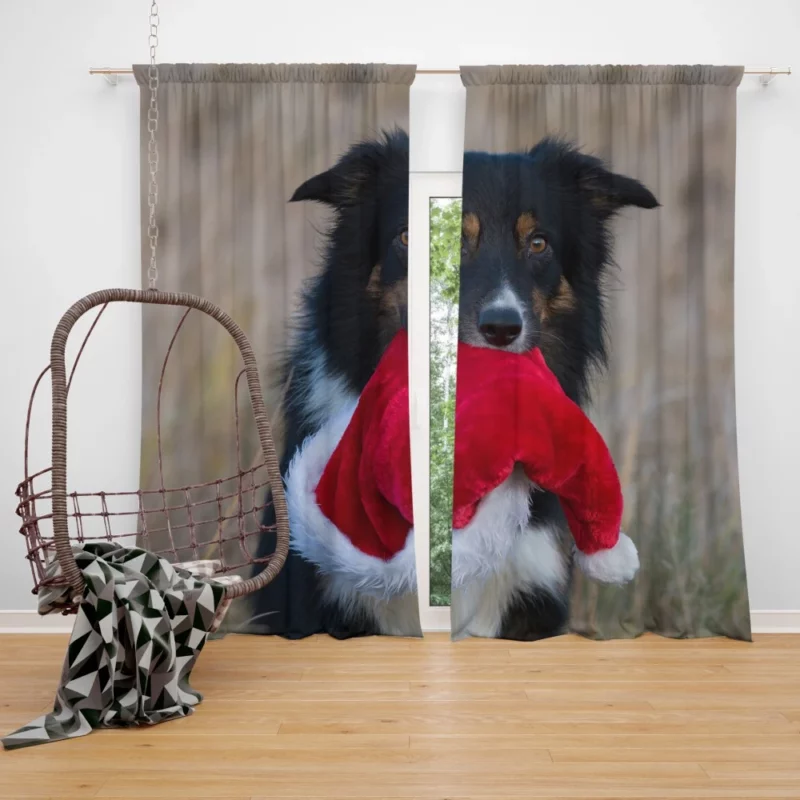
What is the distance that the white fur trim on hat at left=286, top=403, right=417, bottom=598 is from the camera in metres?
3.21

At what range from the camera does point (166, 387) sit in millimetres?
3234

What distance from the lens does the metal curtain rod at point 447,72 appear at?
325 centimetres

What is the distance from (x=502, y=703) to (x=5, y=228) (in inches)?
103

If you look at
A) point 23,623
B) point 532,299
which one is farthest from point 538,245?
point 23,623

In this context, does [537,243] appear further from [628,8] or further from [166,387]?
[166,387]

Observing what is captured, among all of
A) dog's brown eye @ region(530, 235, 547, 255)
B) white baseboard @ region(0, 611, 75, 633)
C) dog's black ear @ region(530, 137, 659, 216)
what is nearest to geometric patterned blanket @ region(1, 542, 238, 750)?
white baseboard @ region(0, 611, 75, 633)

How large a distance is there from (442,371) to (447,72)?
46.1 inches

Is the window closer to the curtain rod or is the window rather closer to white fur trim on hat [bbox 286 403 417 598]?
white fur trim on hat [bbox 286 403 417 598]

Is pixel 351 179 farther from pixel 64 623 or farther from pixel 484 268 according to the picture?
pixel 64 623

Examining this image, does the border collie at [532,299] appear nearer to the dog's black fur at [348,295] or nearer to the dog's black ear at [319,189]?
the dog's black fur at [348,295]

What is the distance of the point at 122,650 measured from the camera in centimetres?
231

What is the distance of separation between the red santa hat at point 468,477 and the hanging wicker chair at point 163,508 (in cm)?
25

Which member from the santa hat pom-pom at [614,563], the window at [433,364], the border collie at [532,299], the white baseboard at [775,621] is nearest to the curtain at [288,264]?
the window at [433,364]

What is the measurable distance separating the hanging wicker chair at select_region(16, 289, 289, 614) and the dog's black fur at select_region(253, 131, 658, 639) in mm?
290
